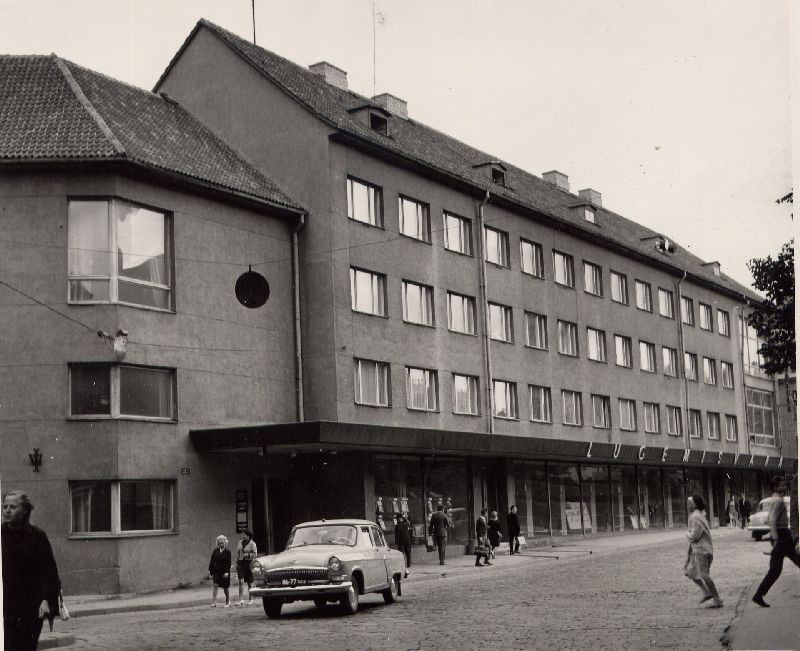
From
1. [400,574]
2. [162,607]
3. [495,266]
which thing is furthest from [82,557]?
[495,266]

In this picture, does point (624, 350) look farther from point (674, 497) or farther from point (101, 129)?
point (101, 129)

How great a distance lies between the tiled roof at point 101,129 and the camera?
1061 inches

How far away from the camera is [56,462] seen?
25484mm

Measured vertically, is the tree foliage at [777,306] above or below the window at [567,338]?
below

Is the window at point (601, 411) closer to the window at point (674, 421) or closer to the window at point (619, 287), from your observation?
the window at point (619, 287)

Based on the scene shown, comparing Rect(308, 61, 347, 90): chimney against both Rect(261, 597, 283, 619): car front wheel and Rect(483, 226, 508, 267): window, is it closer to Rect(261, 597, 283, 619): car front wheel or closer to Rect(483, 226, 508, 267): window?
Rect(483, 226, 508, 267): window

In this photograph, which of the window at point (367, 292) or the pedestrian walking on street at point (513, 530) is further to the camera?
the pedestrian walking on street at point (513, 530)

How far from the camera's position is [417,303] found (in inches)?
1412

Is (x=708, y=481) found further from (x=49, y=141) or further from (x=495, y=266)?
(x=49, y=141)

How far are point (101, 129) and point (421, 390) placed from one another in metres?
13.2

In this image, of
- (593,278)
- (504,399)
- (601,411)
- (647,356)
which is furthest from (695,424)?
(504,399)

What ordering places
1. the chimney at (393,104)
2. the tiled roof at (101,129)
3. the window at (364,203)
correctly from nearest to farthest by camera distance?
the tiled roof at (101,129), the window at (364,203), the chimney at (393,104)

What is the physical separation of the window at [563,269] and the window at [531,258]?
108cm

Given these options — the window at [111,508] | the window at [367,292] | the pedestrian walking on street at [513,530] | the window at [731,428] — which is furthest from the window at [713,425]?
the window at [111,508]
